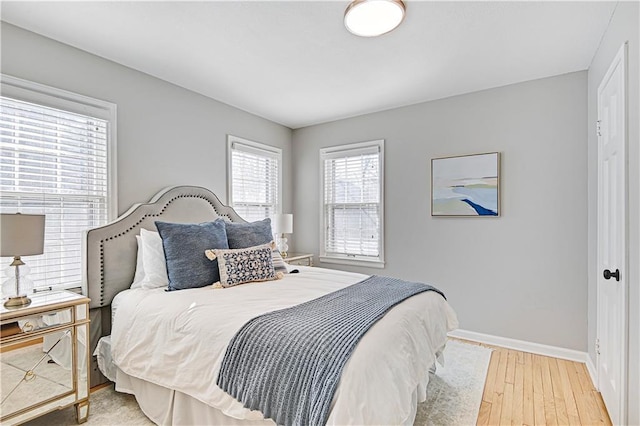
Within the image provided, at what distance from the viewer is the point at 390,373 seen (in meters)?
1.42

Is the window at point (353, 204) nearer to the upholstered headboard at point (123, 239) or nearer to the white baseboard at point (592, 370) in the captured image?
the upholstered headboard at point (123, 239)

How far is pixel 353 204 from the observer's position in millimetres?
4352

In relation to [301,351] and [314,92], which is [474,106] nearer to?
[314,92]

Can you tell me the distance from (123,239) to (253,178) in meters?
1.86

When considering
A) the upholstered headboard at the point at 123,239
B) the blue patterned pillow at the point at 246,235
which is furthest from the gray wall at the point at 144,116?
the blue patterned pillow at the point at 246,235

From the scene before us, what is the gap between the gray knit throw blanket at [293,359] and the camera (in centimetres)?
134

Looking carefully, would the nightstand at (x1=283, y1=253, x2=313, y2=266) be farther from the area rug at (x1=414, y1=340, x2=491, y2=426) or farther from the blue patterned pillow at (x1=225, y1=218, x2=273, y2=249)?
the area rug at (x1=414, y1=340, x2=491, y2=426)

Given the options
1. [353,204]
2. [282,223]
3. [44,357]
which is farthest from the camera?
[353,204]

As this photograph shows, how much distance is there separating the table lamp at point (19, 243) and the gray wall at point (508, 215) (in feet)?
10.6

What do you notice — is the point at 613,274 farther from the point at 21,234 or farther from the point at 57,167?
the point at 57,167

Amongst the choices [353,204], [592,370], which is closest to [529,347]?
[592,370]

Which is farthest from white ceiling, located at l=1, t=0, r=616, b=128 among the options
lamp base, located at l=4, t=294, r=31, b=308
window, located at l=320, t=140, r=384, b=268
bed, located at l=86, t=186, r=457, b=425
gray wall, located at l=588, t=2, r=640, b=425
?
lamp base, located at l=4, t=294, r=31, b=308

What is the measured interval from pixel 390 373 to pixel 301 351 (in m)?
0.39

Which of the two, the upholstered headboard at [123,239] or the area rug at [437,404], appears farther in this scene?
the upholstered headboard at [123,239]
